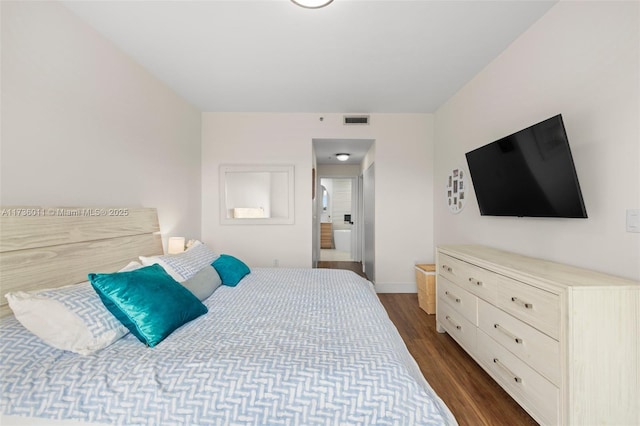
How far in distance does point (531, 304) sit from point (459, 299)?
863 millimetres

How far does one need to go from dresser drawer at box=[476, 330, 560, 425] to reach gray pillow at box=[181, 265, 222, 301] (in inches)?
81.0

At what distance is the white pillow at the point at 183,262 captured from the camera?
6.50ft

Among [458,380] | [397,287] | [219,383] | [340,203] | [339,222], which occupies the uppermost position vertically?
[340,203]

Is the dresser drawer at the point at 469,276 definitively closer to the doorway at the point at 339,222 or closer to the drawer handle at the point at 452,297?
the drawer handle at the point at 452,297

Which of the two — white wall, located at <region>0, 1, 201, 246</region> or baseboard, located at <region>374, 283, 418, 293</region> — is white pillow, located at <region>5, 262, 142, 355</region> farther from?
baseboard, located at <region>374, 283, 418, 293</region>

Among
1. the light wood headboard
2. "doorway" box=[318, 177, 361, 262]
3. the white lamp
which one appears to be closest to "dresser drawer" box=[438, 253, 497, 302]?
the white lamp

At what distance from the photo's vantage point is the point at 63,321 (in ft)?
4.00

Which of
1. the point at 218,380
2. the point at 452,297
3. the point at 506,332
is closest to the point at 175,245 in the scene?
the point at 218,380

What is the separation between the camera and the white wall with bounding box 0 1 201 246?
1573 millimetres

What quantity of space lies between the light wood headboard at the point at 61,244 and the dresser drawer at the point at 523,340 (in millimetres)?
2820

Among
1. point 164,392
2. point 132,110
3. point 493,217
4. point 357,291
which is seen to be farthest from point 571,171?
point 132,110

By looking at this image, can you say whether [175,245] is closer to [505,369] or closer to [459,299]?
[459,299]

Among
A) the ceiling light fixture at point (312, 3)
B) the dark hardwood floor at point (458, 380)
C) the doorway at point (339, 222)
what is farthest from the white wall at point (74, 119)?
the doorway at point (339, 222)

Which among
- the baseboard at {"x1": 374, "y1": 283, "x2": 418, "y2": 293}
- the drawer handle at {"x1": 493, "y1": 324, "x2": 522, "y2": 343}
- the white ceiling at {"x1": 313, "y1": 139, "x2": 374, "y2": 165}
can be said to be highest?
the white ceiling at {"x1": 313, "y1": 139, "x2": 374, "y2": 165}
